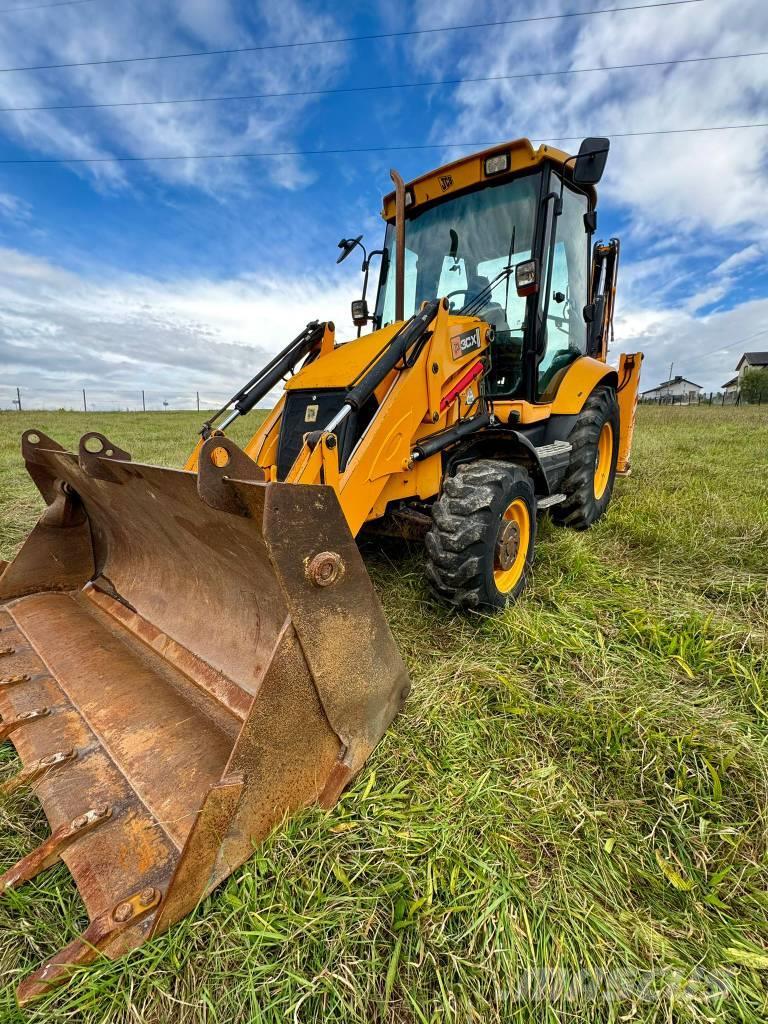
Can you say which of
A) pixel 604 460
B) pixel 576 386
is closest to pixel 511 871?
pixel 576 386

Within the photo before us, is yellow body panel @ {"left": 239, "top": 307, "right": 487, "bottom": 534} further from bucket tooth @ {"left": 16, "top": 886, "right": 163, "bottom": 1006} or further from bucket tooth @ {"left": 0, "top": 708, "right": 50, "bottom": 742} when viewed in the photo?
bucket tooth @ {"left": 16, "top": 886, "right": 163, "bottom": 1006}

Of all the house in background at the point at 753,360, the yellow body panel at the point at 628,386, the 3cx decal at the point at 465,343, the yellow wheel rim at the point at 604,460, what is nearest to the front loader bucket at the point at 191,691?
the 3cx decal at the point at 465,343

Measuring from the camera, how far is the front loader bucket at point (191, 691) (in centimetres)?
135

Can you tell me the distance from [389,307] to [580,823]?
364 cm

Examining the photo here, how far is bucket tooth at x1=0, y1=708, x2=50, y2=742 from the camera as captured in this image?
1798 mm

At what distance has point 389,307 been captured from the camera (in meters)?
A: 4.04

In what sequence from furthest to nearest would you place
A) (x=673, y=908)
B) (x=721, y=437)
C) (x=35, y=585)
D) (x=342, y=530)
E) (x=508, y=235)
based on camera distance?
(x=721, y=437), (x=508, y=235), (x=35, y=585), (x=342, y=530), (x=673, y=908)

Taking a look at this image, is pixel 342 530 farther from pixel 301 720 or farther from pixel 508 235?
pixel 508 235

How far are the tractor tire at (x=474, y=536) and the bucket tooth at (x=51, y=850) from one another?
170 cm

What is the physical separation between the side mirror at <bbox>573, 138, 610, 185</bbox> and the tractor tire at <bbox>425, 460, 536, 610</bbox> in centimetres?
167

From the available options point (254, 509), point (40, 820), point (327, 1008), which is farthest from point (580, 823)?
point (40, 820)

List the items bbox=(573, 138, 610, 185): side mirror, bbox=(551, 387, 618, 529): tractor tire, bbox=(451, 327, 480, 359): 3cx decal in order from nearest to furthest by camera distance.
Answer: bbox=(573, 138, 610, 185): side mirror
bbox=(451, 327, 480, 359): 3cx decal
bbox=(551, 387, 618, 529): tractor tire

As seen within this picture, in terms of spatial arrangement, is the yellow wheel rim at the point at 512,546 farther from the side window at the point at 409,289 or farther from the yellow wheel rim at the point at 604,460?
the yellow wheel rim at the point at 604,460

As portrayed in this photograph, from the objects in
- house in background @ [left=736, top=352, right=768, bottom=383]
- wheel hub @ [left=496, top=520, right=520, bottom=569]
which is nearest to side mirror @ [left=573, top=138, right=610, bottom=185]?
wheel hub @ [left=496, top=520, right=520, bottom=569]
